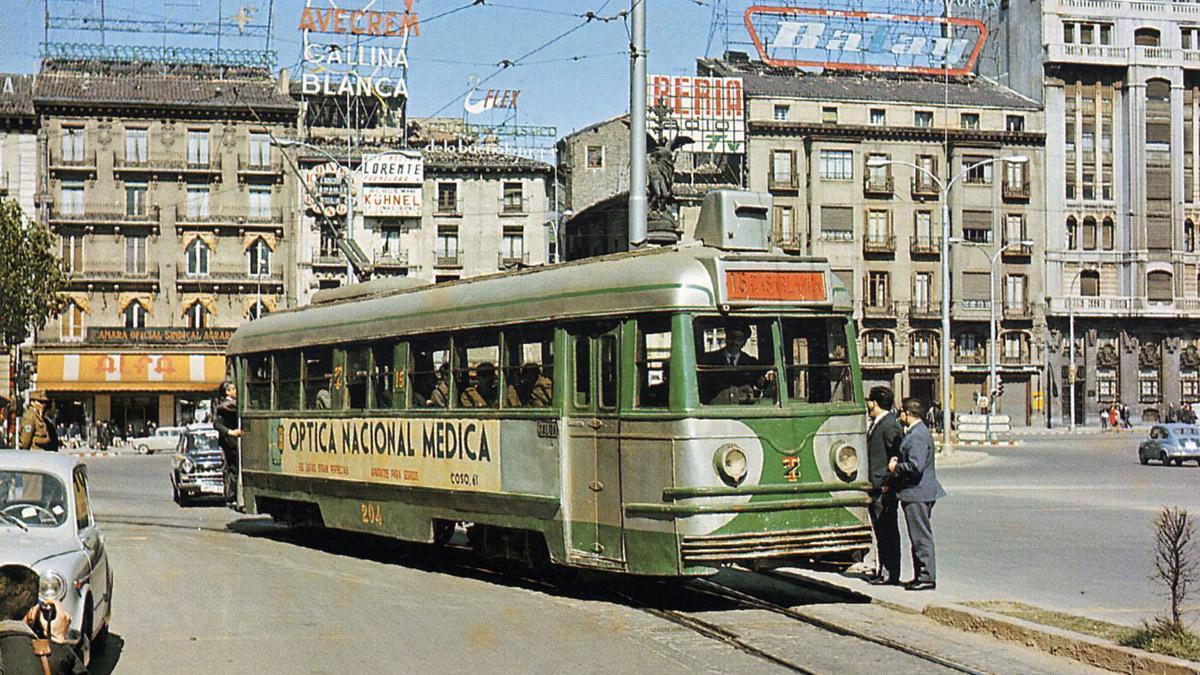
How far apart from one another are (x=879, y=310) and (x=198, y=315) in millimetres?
34721

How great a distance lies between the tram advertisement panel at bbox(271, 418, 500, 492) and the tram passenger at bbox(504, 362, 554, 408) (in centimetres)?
34

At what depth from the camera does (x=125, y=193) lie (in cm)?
7838

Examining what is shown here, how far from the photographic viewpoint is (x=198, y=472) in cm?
2836

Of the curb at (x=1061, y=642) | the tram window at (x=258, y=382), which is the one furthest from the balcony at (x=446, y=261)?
the curb at (x=1061, y=642)

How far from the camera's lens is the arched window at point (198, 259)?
78812 millimetres

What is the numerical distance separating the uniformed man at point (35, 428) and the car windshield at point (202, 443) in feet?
26.4

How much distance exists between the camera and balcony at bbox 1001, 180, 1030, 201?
84.4 m

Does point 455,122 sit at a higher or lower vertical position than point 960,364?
higher

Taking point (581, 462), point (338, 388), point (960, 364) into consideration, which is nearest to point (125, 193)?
point (960, 364)

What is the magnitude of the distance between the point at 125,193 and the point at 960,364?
43336 mm

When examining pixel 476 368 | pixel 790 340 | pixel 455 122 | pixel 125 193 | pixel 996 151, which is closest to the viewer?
pixel 790 340

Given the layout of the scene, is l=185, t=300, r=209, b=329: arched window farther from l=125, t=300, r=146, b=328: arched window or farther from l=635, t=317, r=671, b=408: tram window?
l=635, t=317, r=671, b=408: tram window

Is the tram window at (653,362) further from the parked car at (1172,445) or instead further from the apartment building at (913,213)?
the apartment building at (913,213)

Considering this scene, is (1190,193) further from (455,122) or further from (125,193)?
(125,193)
